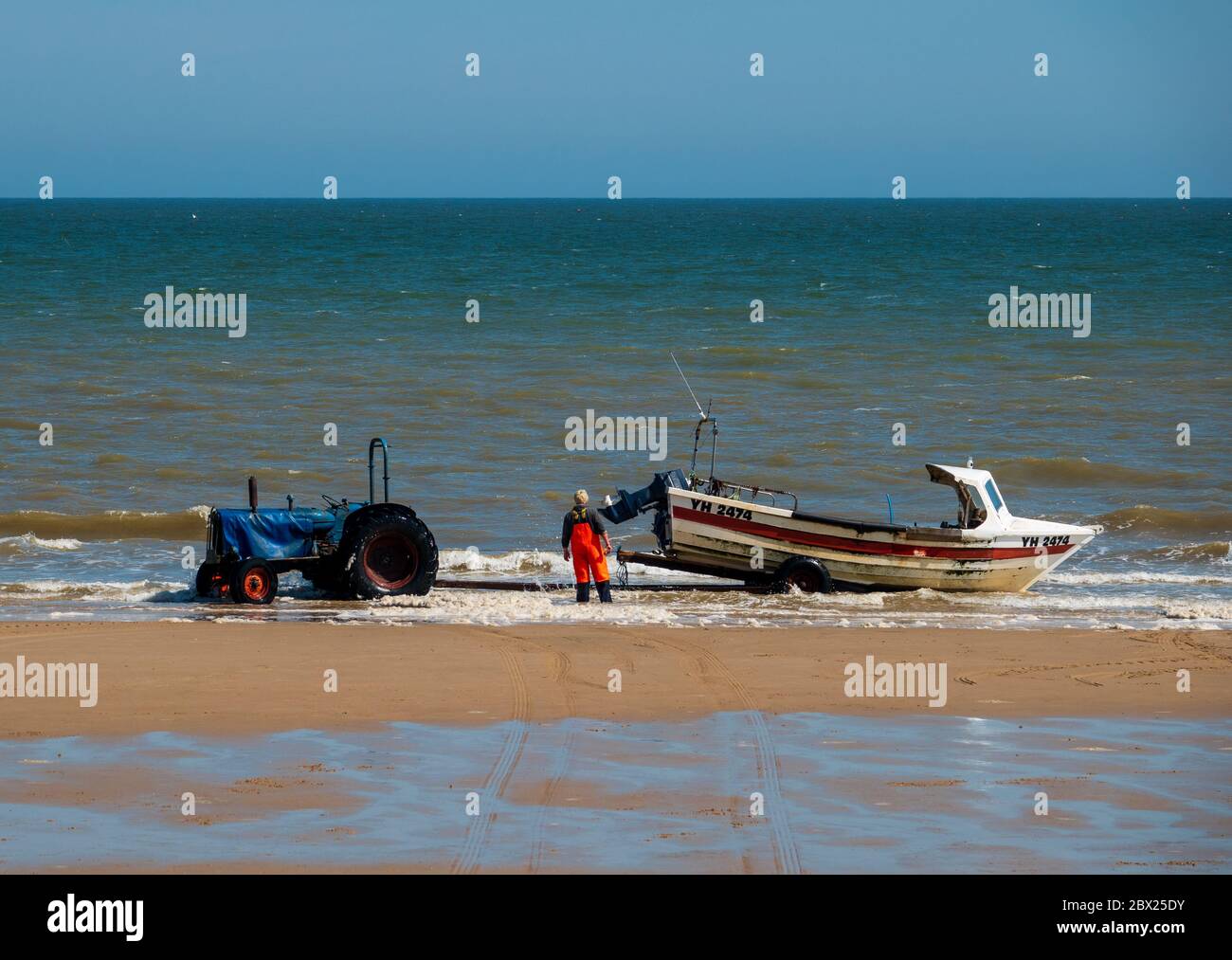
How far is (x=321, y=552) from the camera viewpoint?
16.5 meters

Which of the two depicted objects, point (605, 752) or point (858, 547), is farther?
point (858, 547)

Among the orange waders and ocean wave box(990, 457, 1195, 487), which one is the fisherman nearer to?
the orange waders

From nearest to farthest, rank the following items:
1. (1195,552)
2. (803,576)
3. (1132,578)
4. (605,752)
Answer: (605,752) → (803,576) → (1132,578) → (1195,552)

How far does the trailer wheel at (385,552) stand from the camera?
16.4 meters

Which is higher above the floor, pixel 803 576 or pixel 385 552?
pixel 385 552

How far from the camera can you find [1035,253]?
87.0m

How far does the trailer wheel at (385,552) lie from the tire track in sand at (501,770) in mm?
2633

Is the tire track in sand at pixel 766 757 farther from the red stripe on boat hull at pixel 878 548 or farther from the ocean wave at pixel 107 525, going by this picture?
the ocean wave at pixel 107 525

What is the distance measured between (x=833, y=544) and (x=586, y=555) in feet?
8.83
